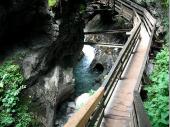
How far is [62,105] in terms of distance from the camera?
1473 cm

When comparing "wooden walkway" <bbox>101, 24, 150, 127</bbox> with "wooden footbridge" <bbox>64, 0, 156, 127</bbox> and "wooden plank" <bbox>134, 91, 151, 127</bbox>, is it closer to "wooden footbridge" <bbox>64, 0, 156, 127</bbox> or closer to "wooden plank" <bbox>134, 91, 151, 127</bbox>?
"wooden footbridge" <bbox>64, 0, 156, 127</bbox>

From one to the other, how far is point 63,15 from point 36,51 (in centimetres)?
350

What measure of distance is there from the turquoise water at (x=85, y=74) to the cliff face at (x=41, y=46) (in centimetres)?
273

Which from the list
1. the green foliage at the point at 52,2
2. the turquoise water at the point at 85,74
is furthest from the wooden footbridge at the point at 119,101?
the turquoise water at the point at 85,74

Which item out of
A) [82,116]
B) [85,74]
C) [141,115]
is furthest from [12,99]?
[85,74]

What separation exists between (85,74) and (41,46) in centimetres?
849

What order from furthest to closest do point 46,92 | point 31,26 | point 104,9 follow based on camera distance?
point 104,9 < point 31,26 < point 46,92

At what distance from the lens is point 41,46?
44.0 ft

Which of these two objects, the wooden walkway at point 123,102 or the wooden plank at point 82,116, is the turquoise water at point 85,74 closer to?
the wooden walkway at point 123,102

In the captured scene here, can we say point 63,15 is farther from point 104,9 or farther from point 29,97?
point 104,9

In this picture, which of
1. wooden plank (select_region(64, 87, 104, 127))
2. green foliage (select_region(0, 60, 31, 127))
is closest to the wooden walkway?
wooden plank (select_region(64, 87, 104, 127))

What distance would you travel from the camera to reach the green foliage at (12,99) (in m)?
10.3

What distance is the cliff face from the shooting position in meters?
12.1

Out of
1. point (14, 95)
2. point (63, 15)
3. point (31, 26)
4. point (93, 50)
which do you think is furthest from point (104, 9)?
point (14, 95)
